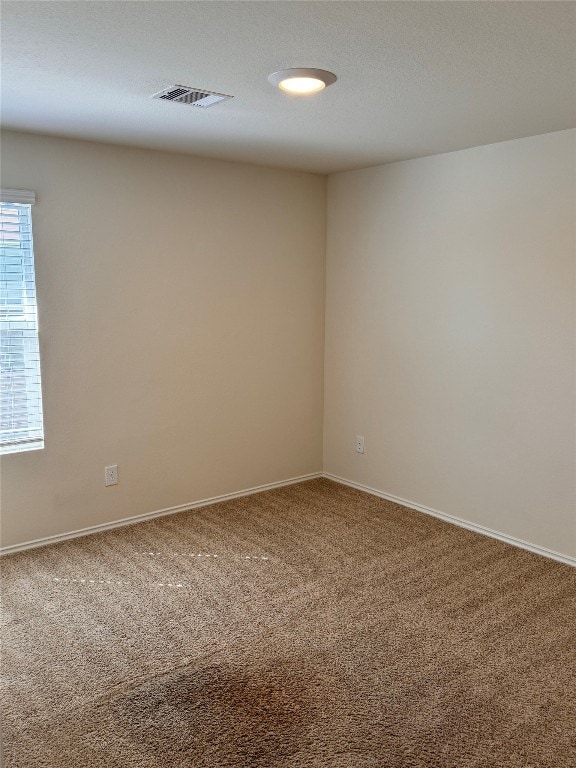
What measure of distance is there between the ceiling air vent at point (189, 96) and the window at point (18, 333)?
1.22 metres

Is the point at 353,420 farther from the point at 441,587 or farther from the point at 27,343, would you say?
the point at 27,343

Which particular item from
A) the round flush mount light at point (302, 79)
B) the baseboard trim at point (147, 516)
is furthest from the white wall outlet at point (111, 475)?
the round flush mount light at point (302, 79)

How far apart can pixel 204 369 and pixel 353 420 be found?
122 centimetres

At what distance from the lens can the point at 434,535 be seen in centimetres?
407

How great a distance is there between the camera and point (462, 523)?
423cm

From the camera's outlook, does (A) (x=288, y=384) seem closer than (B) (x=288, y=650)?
No

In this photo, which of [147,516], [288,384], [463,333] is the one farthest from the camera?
[288,384]

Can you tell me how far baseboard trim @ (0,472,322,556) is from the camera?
386 cm

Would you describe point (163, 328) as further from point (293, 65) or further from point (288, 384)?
point (293, 65)

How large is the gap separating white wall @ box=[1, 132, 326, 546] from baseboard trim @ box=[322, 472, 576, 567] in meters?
0.42

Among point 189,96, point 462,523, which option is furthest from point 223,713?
point 189,96

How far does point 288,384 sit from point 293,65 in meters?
2.81

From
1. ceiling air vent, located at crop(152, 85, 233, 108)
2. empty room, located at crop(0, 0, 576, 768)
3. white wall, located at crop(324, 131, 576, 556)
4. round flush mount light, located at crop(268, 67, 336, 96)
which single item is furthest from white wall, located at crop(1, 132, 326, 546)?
round flush mount light, located at crop(268, 67, 336, 96)

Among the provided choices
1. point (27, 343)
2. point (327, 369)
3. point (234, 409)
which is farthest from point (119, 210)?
point (327, 369)
